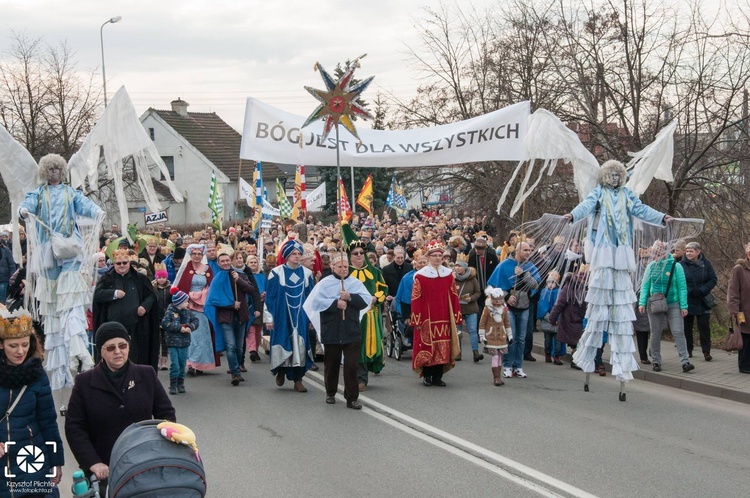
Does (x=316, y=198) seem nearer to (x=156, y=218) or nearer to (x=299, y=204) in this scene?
(x=299, y=204)

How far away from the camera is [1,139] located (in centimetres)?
950

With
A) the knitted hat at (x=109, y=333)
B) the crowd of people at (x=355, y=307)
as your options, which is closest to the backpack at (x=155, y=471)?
the knitted hat at (x=109, y=333)

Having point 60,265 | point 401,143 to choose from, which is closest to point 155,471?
point 60,265

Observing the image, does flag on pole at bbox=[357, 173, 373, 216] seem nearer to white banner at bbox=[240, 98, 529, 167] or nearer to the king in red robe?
white banner at bbox=[240, 98, 529, 167]

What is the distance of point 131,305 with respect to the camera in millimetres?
10156

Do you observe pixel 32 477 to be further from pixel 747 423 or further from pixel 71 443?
pixel 747 423

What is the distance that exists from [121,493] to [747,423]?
25.3ft

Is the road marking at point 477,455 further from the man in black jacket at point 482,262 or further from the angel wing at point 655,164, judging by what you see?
the man in black jacket at point 482,262

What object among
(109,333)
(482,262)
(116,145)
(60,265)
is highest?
(116,145)

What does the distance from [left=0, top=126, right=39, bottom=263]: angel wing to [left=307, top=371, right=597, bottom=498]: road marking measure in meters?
4.39

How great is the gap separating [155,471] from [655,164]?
359 inches

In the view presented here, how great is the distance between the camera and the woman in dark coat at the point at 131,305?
1008 cm

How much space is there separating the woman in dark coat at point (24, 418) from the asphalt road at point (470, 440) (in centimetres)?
203

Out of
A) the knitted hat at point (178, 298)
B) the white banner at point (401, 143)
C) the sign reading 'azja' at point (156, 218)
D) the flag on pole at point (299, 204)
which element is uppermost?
the flag on pole at point (299, 204)
